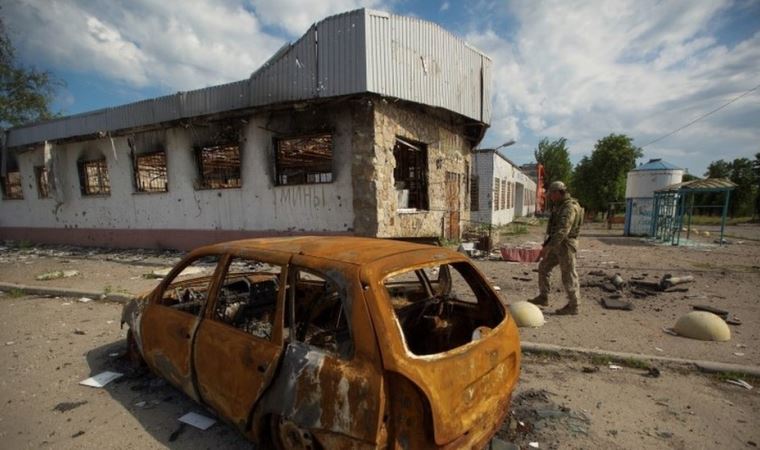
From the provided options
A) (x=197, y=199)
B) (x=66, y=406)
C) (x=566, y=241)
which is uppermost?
(x=197, y=199)

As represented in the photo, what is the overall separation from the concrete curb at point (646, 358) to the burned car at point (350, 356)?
154 centimetres

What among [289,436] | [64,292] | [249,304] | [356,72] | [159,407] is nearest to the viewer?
[289,436]

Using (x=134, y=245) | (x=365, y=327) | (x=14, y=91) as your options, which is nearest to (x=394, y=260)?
(x=365, y=327)

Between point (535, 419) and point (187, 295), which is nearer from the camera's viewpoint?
point (535, 419)

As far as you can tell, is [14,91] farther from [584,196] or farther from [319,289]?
[584,196]

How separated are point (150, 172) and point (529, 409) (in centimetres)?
1333

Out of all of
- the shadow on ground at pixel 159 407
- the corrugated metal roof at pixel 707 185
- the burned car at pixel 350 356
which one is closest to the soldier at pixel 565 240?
the burned car at pixel 350 356

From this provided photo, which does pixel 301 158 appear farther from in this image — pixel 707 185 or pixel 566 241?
pixel 707 185

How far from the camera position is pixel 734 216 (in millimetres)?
29984

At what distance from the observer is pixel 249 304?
10.3 ft

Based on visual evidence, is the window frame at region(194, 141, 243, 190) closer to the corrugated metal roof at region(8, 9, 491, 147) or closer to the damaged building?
the damaged building

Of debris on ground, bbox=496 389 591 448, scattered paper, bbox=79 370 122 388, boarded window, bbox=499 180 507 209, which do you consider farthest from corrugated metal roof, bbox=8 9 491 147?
boarded window, bbox=499 180 507 209

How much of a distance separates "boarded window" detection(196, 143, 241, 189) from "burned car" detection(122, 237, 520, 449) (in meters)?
7.79

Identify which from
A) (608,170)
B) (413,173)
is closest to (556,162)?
(608,170)
